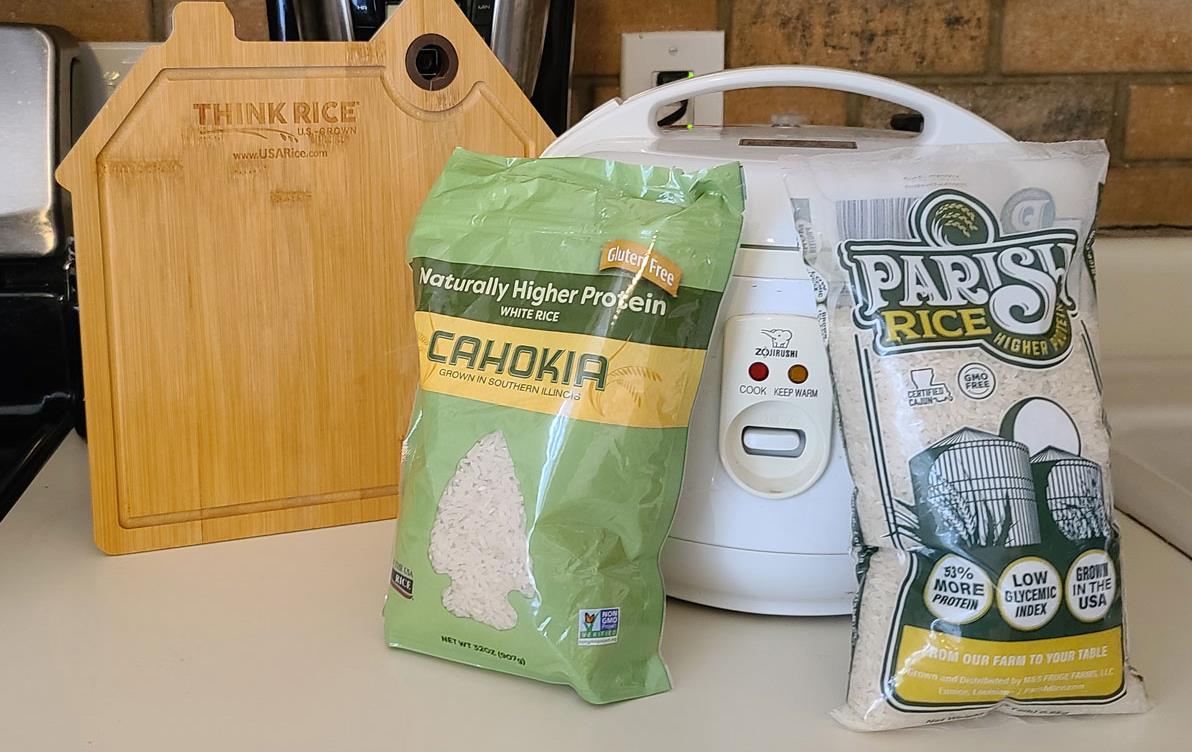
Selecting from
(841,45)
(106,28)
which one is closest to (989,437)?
(841,45)

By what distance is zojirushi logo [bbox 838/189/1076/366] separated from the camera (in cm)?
59

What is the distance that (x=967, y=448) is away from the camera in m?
0.57

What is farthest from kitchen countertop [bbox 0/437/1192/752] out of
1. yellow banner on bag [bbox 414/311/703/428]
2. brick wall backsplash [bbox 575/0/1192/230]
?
brick wall backsplash [bbox 575/0/1192/230]

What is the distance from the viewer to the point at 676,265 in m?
0.61

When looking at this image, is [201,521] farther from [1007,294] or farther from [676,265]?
[1007,294]

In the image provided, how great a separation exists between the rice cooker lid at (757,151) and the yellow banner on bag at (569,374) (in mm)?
84

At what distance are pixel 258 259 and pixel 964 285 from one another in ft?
1.49

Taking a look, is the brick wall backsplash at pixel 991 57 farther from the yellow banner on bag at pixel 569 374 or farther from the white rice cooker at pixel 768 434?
the yellow banner on bag at pixel 569 374

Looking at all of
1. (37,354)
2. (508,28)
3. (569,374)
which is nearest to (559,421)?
(569,374)

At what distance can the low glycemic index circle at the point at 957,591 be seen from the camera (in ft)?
1.82

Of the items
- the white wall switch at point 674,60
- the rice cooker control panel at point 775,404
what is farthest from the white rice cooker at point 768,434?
the white wall switch at point 674,60

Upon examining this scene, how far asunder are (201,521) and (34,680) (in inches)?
7.3

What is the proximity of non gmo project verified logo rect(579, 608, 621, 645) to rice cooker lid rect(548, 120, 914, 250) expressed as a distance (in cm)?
22

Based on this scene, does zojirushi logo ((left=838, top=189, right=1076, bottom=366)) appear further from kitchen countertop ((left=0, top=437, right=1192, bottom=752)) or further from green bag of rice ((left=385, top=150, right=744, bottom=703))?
kitchen countertop ((left=0, top=437, right=1192, bottom=752))
